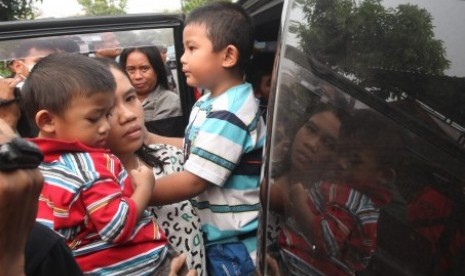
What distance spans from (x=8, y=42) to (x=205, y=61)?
2.54 ft

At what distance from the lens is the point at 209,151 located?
1840 millimetres

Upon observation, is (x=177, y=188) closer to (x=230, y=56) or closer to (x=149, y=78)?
(x=230, y=56)

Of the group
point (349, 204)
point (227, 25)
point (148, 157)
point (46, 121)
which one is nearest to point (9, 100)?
point (148, 157)

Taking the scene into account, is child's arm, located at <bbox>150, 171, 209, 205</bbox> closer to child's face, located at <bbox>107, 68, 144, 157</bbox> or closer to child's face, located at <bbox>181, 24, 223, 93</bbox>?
child's face, located at <bbox>107, 68, 144, 157</bbox>

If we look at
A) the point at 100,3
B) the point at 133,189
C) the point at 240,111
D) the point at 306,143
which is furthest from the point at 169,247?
the point at 100,3

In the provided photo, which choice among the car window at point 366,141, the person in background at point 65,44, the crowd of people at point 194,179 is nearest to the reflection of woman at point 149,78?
the crowd of people at point 194,179

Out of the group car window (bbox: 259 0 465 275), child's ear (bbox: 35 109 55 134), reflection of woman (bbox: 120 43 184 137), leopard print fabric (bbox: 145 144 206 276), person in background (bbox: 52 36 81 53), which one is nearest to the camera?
car window (bbox: 259 0 465 275)

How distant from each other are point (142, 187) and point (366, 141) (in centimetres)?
74

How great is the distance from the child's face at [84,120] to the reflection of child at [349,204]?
64 cm

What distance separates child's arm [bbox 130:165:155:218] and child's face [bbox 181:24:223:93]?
49cm

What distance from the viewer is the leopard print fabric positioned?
190 cm

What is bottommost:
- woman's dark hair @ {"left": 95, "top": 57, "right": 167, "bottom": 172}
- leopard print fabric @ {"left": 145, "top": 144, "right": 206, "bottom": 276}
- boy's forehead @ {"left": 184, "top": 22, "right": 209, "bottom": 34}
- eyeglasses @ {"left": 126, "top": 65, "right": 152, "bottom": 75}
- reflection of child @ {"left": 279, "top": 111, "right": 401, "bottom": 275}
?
leopard print fabric @ {"left": 145, "top": 144, "right": 206, "bottom": 276}

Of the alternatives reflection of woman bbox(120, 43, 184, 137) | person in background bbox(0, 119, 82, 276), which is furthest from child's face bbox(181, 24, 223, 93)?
reflection of woman bbox(120, 43, 184, 137)

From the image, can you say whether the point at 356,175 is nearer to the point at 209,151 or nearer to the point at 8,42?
the point at 209,151
